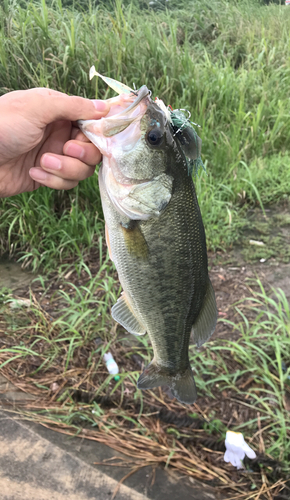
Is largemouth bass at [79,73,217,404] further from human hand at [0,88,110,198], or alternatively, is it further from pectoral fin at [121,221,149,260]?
human hand at [0,88,110,198]

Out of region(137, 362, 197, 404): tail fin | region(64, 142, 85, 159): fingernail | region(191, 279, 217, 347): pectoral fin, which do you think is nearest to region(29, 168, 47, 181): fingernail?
region(64, 142, 85, 159): fingernail

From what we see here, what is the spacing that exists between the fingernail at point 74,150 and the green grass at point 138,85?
66.4 inches

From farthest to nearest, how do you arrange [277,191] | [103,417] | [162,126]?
[277,191], [103,417], [162,126]

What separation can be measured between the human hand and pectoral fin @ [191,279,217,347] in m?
0.80

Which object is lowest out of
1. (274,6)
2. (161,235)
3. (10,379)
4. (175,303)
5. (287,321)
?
(10,379)

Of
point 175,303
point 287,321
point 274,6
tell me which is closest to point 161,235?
point 175,303

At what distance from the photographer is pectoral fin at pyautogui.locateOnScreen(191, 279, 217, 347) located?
141cm

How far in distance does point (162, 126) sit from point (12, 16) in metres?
3.23

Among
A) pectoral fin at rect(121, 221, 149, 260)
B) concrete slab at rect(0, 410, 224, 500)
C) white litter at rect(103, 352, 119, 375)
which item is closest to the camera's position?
pectoral fin at rect(121, 221, 149, 260)

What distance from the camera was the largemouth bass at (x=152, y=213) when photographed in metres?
1.18

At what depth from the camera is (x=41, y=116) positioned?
4.48 feet

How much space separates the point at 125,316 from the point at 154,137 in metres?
0.80

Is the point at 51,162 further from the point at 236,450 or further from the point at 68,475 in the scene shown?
the point at 236,450

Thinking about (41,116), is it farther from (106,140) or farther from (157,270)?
(157,270)
